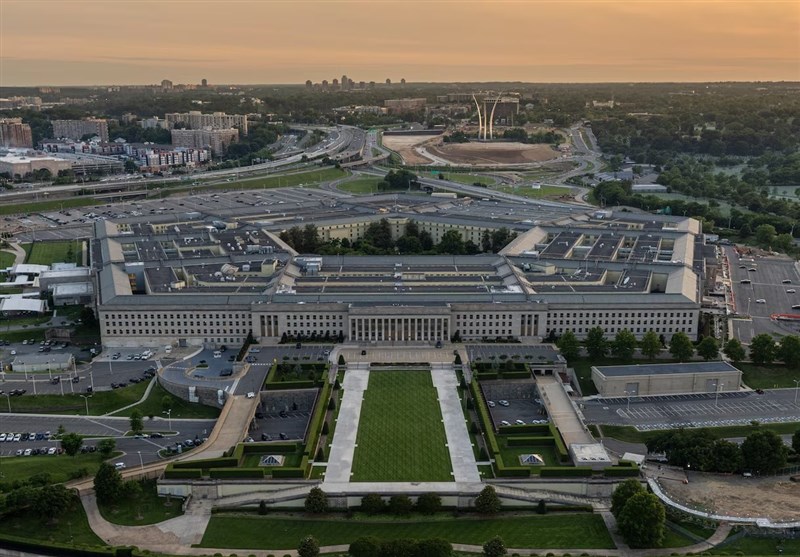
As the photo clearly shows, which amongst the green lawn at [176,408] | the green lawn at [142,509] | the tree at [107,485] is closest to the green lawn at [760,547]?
the green lawn at [142,509]

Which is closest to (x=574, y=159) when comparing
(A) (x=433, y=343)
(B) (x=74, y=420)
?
(A) (x=433, y=343)

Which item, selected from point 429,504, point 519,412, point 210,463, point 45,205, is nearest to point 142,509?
point 210,463

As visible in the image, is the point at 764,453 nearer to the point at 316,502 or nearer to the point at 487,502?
the point at 487,502

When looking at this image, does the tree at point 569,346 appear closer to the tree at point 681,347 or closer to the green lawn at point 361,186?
the tree at point 681,347

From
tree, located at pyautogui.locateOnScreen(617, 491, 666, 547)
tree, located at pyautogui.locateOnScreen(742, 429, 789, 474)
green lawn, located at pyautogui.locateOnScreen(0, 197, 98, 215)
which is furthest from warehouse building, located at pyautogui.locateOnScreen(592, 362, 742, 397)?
green lawn, located at pyautogui.locateOnScreen(0, 197, 98, 215)

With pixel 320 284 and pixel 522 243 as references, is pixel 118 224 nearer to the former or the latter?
pixel 320 284

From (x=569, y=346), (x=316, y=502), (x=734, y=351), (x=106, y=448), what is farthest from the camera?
(x=569, y=346)
